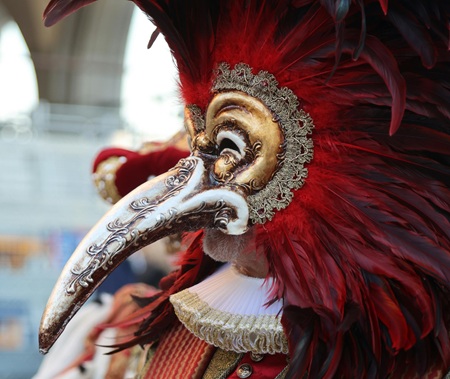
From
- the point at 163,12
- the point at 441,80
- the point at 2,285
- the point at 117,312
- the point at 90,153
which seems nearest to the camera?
the point at 441,80

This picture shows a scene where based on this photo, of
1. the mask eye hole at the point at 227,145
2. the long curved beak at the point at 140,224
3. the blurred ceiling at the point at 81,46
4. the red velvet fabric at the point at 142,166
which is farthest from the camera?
the blurred ceiling at the point at 81,46

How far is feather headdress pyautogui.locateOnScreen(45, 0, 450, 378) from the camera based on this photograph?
49.5 inches

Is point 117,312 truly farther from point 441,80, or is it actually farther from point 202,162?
point 441,80

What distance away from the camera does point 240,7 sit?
135 centimetres

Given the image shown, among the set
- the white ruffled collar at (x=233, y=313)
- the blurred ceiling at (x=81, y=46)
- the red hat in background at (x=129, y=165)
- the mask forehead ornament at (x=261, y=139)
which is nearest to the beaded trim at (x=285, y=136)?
the mask forehead ornament at (x=261, y=139)

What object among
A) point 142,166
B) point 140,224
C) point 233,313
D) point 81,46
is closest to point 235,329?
point 233,313

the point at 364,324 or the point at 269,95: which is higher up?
the point at 269,95

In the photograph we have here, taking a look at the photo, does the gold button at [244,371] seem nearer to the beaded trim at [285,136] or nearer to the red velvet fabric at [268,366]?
the red velvet fabric at [268,366]

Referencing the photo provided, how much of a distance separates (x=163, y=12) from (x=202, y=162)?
10.0 inches

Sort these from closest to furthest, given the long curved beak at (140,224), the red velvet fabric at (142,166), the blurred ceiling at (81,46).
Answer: the long curved beak at (140,224) → the red velvet fabric at (142,166) → the blurred ceiling at (81,46)

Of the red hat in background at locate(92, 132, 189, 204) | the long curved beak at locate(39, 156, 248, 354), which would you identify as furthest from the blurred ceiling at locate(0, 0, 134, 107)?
the long curved beak at locate(39, 156, 248, 354)

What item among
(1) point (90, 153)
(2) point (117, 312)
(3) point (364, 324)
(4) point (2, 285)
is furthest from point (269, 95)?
(1) point (90, 153)

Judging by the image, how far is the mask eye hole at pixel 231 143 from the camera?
4.39 ft

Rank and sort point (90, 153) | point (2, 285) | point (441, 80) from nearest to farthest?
1. point (441, 80)
2. point (2, 285)
3. point (90, 153)
